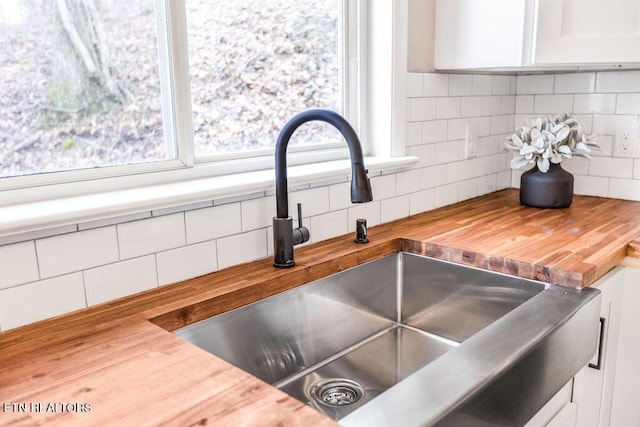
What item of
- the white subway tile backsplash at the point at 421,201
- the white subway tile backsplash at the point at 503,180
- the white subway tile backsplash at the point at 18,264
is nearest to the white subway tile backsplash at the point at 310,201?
the white subway tile backsplash at the point at 421,201

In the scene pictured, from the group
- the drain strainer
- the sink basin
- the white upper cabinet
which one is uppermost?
the white upper cabinet

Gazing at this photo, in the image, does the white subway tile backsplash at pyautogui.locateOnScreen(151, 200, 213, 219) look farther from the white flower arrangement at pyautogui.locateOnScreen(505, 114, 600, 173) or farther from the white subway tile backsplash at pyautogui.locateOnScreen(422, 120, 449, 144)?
the white flower arrangement at pyautogui.locateOnScreen(505, 114, 600, 173)

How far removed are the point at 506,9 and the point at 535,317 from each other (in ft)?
3.31

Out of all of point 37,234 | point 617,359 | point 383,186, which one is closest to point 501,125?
point 383,186

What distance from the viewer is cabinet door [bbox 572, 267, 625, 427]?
3.99 ft

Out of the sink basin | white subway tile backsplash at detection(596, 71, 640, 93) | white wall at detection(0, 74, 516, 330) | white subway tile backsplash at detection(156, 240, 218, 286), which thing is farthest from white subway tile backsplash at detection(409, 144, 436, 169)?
white subway tile backsplash at detection(156, 240, 218, 286)

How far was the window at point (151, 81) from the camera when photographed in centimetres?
101

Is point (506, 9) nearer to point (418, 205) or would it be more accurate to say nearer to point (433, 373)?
point (418, 205)

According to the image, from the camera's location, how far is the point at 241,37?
1343mm

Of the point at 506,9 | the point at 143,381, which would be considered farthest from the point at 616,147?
the point at 143,381

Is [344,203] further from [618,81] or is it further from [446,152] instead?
[618,81]

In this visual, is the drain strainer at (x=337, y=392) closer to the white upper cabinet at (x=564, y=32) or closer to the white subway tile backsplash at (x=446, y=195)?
the white subway tile backsplash at (x=446, y=195)

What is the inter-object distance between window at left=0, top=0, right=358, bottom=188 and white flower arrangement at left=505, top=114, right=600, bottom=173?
0.73 metres

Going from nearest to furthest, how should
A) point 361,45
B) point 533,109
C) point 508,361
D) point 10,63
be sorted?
point 508,361 < point 10,63 < point 361,45 < point 533,109
